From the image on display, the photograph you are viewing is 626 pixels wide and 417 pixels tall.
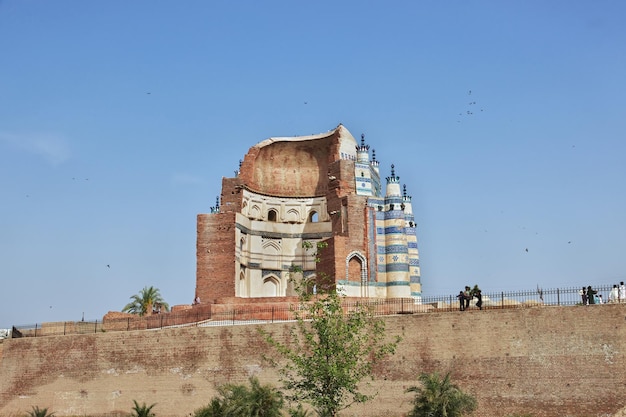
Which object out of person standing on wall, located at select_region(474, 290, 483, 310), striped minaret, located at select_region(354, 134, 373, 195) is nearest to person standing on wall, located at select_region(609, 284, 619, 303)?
person standing on wall, located at select_region(474, 290, 483, 310)

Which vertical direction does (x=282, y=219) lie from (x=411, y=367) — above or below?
above

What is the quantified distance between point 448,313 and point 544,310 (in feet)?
10.7

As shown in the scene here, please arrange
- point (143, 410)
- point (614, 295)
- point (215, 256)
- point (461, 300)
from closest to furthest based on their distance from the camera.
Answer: point (614, 295), point (461, 300), point (143, 410), point (215, 256)

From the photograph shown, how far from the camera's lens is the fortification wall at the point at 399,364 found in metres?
24.5

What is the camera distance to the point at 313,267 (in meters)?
44.9

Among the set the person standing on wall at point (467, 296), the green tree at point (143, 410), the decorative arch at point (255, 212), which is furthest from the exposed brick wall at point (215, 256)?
the person standing on wall at point (467, 296)

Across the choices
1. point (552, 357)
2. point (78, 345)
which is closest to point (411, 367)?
point (552, 357)

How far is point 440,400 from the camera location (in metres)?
23.5

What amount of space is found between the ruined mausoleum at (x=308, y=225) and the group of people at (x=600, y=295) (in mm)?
13485

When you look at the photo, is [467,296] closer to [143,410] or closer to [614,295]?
[614,295]

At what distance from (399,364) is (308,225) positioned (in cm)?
1954

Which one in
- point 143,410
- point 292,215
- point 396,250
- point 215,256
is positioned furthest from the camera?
point 292,215

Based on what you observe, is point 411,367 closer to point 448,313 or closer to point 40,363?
point 448,313

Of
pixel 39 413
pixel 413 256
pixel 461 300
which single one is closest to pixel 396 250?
pixel 413 256
